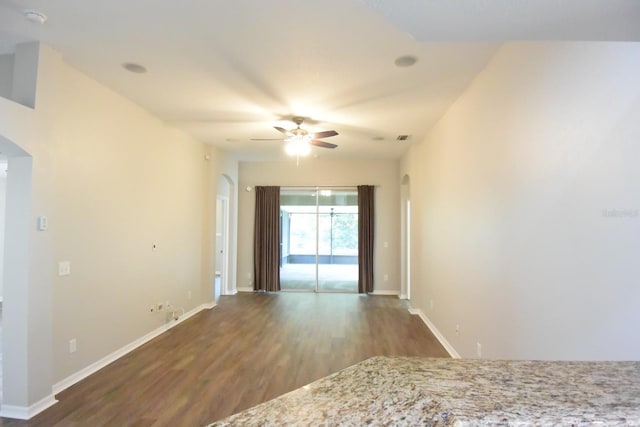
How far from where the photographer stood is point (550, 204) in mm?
1927

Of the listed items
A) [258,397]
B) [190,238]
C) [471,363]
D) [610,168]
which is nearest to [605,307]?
[610,168]

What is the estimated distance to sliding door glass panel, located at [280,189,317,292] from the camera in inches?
300

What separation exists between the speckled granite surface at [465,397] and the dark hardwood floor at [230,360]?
2.12m

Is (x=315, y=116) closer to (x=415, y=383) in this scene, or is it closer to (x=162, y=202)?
(x=162, y=202)

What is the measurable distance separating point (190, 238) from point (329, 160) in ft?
11.1

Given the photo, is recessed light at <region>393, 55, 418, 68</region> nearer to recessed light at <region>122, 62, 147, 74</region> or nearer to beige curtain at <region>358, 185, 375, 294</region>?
recessed light at <region>122, 62, 147, 74</region>

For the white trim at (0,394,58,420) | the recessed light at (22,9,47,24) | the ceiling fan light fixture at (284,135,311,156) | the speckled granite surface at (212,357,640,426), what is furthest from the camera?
the ceiling fan light fixture at (284,135,311,156)

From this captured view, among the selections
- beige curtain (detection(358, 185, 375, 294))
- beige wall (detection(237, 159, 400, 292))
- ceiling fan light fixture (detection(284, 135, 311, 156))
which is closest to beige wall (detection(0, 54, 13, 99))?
ceiling fan light fixture (detection(284, 135, 311, 156))

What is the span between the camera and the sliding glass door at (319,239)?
24.7 ft

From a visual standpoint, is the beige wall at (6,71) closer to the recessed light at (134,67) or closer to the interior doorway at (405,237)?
the recessed light at (134,67)

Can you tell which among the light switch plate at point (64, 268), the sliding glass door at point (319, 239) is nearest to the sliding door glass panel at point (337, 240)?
the sliding glass door at point (319, 239)

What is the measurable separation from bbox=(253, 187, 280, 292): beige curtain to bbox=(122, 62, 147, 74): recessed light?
449cm

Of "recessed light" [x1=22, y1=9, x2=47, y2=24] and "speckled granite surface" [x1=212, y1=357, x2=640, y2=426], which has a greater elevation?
"recessed light" [x1=22, y1=9, x2=47, y2=24]

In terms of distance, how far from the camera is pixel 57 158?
2.88 meters
